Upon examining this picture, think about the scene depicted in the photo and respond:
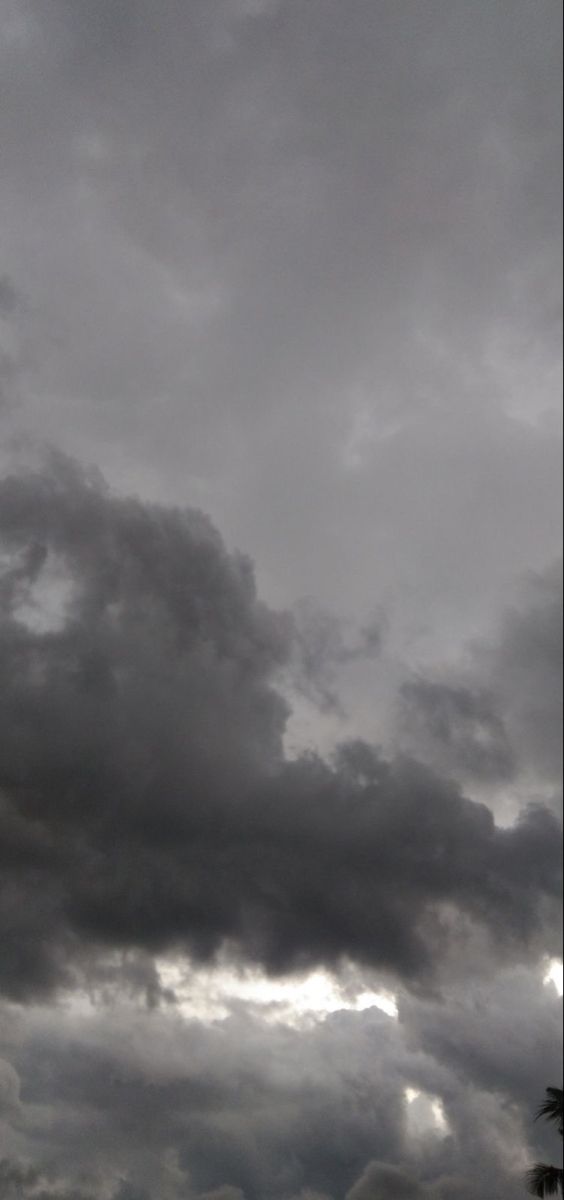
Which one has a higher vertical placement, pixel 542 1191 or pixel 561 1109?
pixel 561 1109

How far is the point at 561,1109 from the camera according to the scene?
70500 millimetres

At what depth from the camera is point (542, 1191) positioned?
64.8 m

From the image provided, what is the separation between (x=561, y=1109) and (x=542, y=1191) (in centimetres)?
682

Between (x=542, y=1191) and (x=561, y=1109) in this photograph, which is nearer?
(x=542, y=1191)
